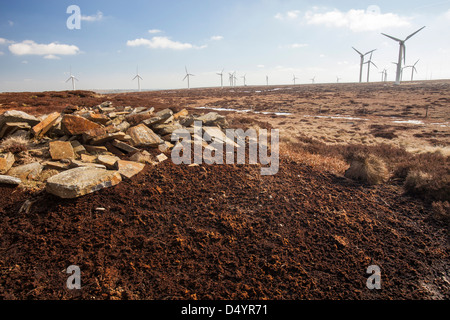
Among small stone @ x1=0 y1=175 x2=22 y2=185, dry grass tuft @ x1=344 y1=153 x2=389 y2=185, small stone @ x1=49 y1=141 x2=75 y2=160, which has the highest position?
small stone @ x1=49 y1=141 x2=75 y2=160

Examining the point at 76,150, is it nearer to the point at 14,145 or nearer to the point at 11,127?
the point at 14,145

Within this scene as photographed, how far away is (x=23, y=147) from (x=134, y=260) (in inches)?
215

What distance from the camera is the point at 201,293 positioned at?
3719 mm

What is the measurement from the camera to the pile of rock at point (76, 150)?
5.39 m

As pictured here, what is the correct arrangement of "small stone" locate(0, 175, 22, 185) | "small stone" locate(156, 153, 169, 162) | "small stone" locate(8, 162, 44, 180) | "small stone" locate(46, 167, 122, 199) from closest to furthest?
"small stone" locate(46, 167, 122, 199) → "small stone" locate(0, 175, 22, 185) → "small stone" locate(8, 162, 44, 180) → "small stone" locate(156, 153, 169, 162)

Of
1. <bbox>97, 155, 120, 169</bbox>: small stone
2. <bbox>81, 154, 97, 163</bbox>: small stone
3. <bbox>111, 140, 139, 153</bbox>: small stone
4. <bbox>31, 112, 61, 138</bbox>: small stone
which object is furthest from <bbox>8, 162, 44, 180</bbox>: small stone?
<bbox>31, 112, 61, 138</bbox>: small stone

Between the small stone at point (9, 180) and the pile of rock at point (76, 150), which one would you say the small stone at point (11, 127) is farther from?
the small stone at point (9, 180)

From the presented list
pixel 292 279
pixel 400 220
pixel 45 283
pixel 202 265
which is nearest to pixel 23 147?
pixel 45 283

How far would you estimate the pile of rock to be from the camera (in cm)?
539

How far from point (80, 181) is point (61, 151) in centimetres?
241

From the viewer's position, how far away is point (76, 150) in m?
7.14

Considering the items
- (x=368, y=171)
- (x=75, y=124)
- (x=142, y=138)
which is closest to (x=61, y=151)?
(x=75, y=124)

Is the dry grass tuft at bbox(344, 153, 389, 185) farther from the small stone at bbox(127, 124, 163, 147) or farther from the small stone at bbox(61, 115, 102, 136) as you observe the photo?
the small stone at bbox(61, 115, 102, 136)

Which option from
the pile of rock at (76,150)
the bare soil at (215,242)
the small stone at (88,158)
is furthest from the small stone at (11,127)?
the bare soil at (215,242)
